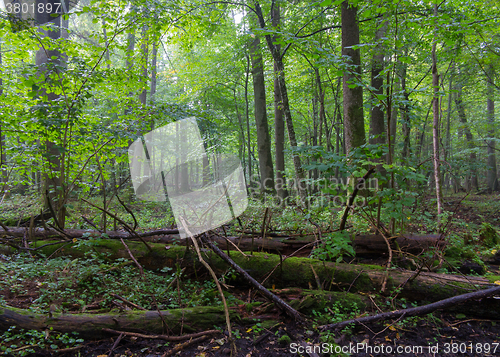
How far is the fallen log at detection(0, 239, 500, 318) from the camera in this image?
358 centimetres

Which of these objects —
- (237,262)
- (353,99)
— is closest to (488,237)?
(353,99)

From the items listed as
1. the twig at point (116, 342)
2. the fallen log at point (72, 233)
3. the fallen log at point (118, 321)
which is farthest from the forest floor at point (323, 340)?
the fallen log at point (72, 233)

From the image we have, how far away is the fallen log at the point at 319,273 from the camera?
3580 mm

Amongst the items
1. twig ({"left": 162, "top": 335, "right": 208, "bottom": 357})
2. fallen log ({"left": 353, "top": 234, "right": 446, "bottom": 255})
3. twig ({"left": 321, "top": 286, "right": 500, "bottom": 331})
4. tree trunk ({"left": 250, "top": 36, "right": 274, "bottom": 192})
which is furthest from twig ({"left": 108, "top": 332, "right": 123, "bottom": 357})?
tree trunk ({"left": 250, "top": 36, "right": 274, "bottom": 192})

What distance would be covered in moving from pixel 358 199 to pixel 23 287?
5.07 m

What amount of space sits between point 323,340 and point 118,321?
2268 millimetres

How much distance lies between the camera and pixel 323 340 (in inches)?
115

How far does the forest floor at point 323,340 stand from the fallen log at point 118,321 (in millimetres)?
130

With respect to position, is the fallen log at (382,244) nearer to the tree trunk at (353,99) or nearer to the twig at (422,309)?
the twig at (422,309)

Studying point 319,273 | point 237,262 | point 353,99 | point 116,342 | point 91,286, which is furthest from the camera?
point 353,99

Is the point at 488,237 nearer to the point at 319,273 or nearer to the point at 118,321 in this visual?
the point at 319,273

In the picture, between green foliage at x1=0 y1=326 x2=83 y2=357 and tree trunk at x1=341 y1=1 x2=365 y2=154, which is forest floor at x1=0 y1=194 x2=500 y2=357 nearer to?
green foliage at x1=0 y1=326 x2=83 y2=357

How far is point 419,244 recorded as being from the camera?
4.75 metres

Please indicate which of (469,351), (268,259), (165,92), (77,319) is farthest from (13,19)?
(165,92)
